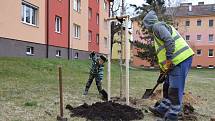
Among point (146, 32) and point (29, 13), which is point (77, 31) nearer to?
point (146, 32)

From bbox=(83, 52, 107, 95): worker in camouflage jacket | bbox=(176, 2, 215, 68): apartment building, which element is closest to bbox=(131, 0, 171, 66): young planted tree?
bbox=(176, 2, 215, 68): apartment building

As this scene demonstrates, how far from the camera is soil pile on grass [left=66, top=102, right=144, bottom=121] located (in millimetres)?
7160

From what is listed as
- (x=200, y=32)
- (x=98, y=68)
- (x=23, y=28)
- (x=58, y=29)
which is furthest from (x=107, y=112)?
(x=200, y=32)

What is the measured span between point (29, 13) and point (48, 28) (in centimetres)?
264

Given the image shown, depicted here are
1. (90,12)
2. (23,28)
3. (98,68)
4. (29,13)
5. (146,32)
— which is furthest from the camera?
(146,32)

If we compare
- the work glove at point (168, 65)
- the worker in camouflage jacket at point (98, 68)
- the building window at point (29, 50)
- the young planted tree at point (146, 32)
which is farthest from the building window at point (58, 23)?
the work glove at point (168, 65)

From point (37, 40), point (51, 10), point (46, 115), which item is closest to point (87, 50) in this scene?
point (51, 10)

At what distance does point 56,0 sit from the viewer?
92.7 feet

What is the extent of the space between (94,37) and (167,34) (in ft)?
112

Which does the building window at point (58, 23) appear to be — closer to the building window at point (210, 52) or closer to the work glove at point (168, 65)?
the work glove at point (168, 65)

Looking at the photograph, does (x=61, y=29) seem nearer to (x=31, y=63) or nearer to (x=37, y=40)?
(x=37, y=40)

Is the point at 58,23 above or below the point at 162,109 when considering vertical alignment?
above

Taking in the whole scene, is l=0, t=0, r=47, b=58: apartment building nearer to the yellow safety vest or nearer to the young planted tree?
the yellow safety vest

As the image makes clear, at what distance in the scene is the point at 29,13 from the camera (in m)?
23.7
